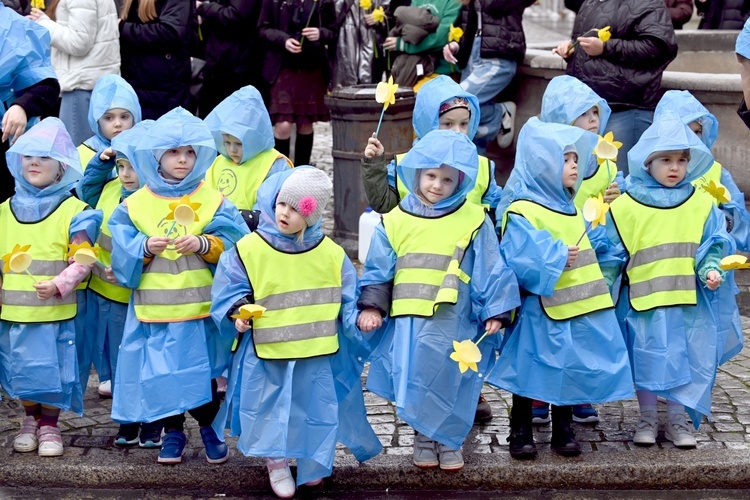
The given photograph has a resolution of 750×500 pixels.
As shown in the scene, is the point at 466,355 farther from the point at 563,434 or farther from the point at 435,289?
the point at 563,434

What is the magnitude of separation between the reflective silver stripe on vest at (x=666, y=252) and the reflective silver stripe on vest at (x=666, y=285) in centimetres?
9

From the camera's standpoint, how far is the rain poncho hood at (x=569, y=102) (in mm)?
6414

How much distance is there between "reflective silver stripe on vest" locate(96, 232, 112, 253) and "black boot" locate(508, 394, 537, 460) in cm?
197

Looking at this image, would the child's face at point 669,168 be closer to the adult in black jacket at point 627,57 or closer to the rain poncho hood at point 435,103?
the rain poncho hood at point 435,103

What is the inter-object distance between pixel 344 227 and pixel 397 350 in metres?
3.83

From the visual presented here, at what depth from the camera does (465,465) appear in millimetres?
5742

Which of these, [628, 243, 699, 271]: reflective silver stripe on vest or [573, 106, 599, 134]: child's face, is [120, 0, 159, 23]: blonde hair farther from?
[628, 243, 699, 271]: reflective silver stripe on vest

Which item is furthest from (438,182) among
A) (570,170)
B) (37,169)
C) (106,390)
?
(106,390)

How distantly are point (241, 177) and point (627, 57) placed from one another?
9.20ft

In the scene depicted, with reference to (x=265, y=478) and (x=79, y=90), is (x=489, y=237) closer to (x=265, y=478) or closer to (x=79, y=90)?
(x=265, y=478)

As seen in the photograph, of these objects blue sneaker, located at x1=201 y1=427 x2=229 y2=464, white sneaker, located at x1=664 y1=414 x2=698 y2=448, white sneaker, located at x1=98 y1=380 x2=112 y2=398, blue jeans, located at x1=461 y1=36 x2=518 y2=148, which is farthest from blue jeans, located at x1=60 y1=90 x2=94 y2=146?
white sneaker, located at x1=664 y1=414 x2=698 y2=448

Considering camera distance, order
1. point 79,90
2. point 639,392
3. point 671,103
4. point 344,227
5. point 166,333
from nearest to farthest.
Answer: point 166,333 < point 639,392 < point 671,103 < point 79,90 < point 344,227

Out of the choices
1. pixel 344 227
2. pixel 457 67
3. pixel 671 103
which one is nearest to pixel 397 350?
pixel 671 103

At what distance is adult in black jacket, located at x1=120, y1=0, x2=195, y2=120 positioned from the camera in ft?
28.8
